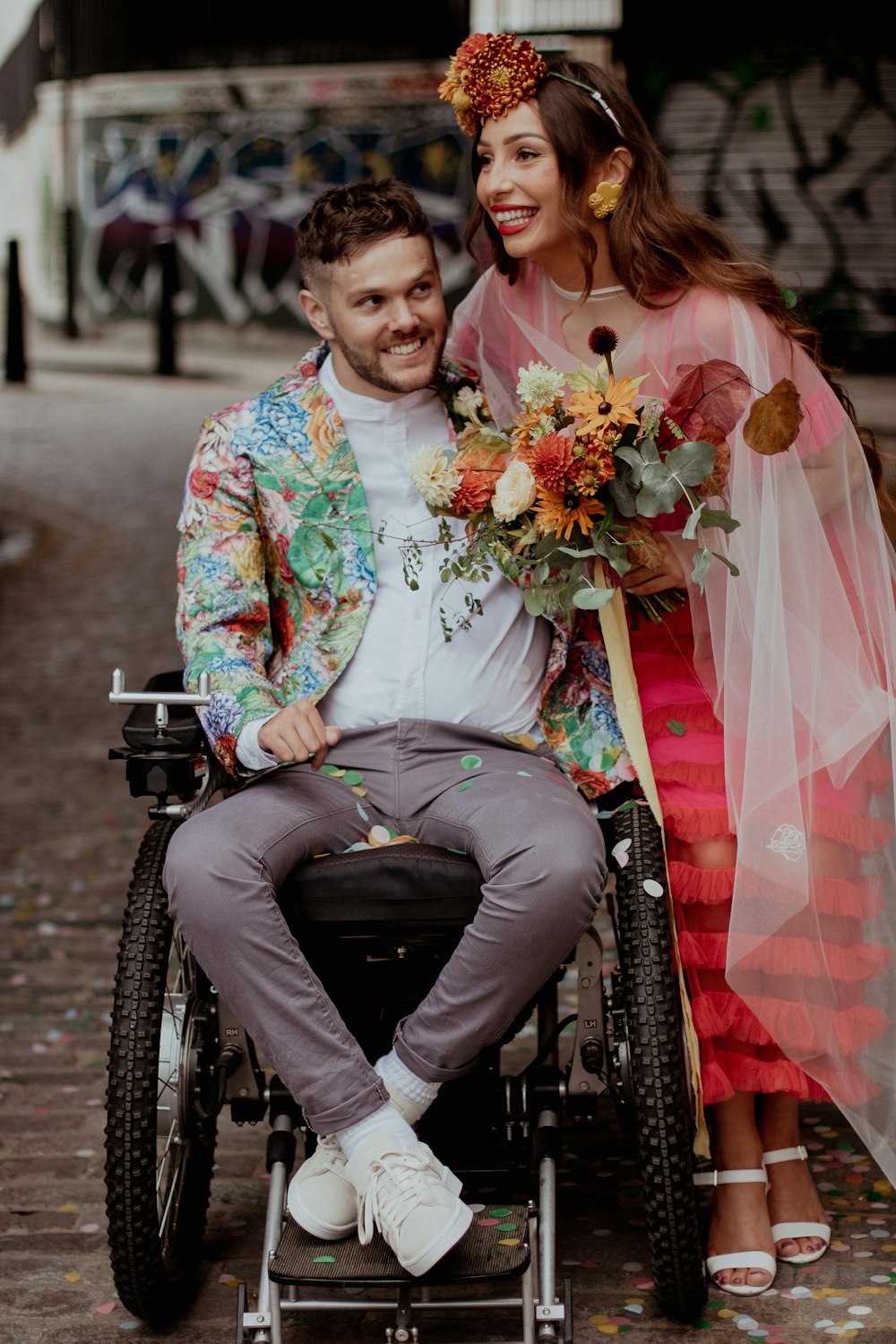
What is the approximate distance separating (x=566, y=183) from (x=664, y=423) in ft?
1.90

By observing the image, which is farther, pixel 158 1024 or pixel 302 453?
pixel 302 453

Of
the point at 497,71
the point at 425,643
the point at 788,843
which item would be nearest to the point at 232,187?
the point at 497,71

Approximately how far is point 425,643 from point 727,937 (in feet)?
2.51

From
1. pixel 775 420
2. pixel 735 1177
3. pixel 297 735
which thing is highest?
pixel 775 420

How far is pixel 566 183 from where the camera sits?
3.08 metres

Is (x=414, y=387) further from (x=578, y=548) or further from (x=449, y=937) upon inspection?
(x=449, y=937)

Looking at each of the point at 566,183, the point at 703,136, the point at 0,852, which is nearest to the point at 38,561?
the point at 0,852

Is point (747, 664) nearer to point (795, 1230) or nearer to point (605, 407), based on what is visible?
point (605, 407)

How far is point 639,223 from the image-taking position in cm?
311

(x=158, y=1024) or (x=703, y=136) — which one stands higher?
(x=703, y=136)

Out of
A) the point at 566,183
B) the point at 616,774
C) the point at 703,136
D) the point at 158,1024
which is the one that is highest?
the point at 703,136

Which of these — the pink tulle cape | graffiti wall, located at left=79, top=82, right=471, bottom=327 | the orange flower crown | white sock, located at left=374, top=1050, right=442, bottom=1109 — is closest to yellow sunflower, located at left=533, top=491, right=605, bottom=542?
the pink tulle cape

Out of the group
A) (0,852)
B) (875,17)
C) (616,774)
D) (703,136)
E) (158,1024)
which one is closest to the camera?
(158,1024)

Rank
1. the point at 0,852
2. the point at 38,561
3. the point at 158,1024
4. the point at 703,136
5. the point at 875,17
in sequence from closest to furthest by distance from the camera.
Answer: the point at 158,1024 < the point at 0,852 < the point at 38,561 < the point at 875,17 < the point at 703,136
